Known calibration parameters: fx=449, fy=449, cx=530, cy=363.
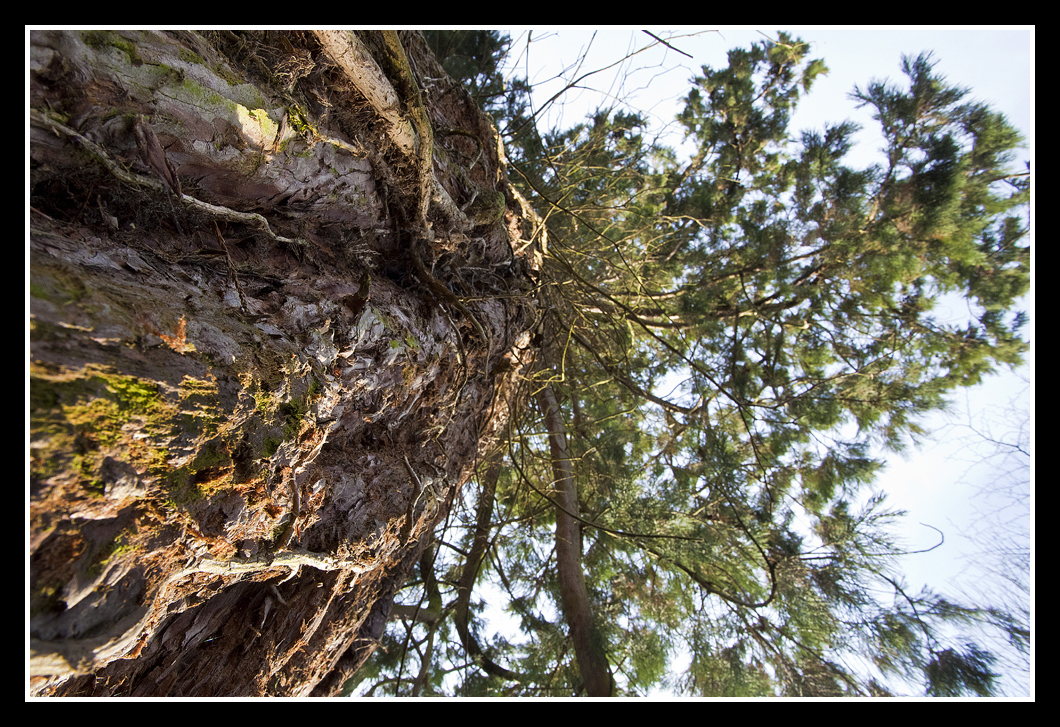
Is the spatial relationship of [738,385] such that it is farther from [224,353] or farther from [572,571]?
[224,353]

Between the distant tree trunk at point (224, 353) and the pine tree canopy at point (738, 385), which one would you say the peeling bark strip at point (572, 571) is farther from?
the distant tree trunk at point (224, 353)

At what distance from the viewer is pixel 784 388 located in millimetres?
2703

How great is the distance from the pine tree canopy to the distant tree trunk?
953mm

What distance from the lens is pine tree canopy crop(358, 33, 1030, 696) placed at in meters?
2.04

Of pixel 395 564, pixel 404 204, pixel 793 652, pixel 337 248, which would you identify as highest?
pixel 404 204

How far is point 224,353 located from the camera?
716mm

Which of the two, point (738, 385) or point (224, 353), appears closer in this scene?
point (224, 353)

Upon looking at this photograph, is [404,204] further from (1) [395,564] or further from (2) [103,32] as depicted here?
(1) [395,564]

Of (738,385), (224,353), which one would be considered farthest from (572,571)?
(224,353)

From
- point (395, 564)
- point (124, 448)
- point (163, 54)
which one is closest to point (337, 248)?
point (163, 54)

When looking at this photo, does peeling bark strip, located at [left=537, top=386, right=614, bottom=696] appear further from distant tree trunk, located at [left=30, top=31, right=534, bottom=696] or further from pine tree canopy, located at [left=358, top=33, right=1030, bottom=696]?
distant tree trunk, located at [left=30, top=31, right=534, bottom=696]

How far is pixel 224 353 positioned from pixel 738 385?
264 cm

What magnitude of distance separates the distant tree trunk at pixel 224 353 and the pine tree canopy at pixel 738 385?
95 centimetres

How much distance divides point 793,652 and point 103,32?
319 centimetres
